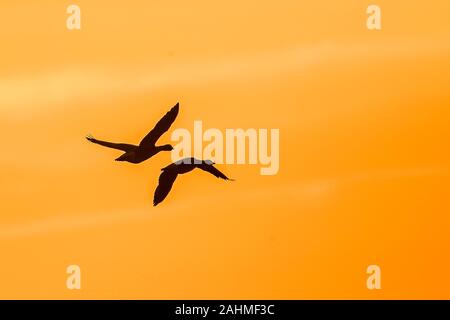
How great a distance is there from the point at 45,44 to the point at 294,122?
109cm

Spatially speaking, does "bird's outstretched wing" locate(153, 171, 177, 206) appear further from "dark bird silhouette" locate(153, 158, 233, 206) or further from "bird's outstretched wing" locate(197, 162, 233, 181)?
"bird's outstretched wing" locate(197, 162, 233, 181)

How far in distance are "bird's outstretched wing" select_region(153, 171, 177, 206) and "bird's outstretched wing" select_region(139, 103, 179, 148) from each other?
5.8 inches

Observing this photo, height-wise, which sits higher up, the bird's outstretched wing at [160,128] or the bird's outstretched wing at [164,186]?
the bird's outstretched wing at [160,128]

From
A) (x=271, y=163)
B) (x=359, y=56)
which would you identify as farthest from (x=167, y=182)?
(x=359, y=56)

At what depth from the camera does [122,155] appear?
3.11 m

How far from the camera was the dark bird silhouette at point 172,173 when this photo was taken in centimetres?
312

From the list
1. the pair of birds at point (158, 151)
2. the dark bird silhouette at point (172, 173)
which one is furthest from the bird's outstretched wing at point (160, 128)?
the dark bird silhouette at point (172, 173)

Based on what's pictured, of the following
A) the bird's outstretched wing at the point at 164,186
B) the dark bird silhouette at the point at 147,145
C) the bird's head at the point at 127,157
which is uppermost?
the dark bird silhouette at the point at 147,145

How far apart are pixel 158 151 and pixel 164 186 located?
0.49ft

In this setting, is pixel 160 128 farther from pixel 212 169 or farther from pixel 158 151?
pixel 212 169

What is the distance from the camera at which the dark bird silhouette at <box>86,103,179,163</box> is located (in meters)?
3.06

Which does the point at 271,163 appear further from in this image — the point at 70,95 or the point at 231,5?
the point at 70,95

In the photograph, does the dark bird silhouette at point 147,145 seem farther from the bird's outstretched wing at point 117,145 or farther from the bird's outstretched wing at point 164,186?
the bird's outstretched wing at point 164,186

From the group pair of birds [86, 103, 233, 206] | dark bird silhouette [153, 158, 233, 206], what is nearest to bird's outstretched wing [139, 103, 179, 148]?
pair of birds [86, 103, 233, 206]
